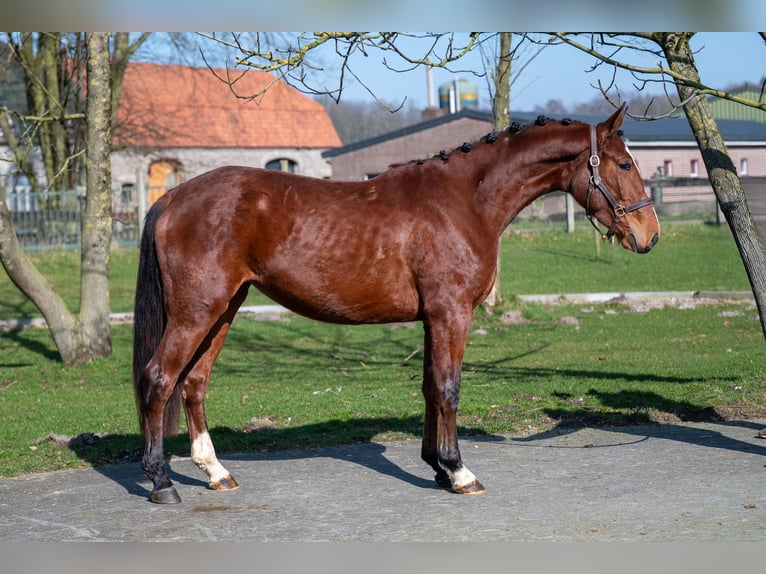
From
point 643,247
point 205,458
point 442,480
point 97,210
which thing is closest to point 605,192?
point 643,247

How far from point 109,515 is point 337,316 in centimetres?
201

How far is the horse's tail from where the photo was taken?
6543 mm

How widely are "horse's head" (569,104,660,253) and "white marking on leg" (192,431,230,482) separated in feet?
10.6

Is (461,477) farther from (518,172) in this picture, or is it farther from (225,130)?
(225,130)

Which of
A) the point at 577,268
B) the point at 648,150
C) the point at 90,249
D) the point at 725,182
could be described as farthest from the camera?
the point at 648,150

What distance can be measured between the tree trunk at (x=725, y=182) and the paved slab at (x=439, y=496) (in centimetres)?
143

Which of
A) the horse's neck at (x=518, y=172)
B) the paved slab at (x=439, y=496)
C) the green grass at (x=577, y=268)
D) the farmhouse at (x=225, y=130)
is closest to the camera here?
the paved slab at (x=439, y=496)

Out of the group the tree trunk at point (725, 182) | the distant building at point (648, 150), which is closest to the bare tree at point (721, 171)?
the tree trunk at point (725, 182)

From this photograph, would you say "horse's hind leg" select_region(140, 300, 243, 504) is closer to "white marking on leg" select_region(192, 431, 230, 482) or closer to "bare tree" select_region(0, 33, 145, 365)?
"white marking on leg" select_region(192, 431, 230, 482)

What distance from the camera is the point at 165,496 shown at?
6.33 metres

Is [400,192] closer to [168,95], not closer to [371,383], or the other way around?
[371,383]

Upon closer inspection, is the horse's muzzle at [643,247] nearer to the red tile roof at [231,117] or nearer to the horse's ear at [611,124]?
the horse's ear at [611,124]

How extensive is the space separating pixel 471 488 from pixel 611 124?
8.85 feet

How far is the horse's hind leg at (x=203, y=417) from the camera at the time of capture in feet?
22.0
